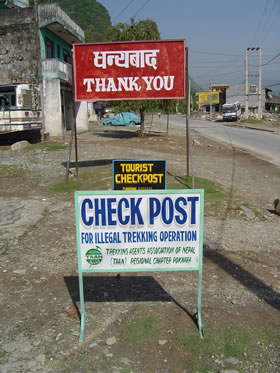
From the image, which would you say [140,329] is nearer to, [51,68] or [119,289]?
[119,289]

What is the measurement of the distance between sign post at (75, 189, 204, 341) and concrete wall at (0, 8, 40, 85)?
2070cm

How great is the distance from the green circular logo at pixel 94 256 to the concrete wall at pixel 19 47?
2073 cm

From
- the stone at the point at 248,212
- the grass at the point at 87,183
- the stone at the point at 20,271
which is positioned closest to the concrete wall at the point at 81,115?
the grass at the point at 87,183

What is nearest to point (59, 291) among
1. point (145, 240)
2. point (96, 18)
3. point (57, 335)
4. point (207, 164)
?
point (57, 335)

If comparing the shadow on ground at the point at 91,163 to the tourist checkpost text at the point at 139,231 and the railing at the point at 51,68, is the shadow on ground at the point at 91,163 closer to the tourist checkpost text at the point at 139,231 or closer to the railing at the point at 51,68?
the tourist checkpost text at the point at 139,231

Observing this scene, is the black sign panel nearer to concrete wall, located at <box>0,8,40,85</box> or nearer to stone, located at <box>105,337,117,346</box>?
stone, located at <box>105,337,117,346</box>

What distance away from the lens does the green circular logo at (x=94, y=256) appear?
11.4ft

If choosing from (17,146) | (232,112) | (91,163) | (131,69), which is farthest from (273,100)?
(131,69)

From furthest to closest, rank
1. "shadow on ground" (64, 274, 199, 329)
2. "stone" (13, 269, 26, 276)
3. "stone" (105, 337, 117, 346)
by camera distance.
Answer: "stone" (13, 269, 26, 276) → "shadow on ground" (64, 274, 199, 329) → "stone" (105, 337, 117, 346)

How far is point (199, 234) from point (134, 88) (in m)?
6.34

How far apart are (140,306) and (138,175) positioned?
1.94 m

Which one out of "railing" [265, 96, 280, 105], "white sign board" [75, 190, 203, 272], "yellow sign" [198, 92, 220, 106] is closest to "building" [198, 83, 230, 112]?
"yellow sign" [198, 92, 220, 106]

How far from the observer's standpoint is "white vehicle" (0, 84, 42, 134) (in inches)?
665

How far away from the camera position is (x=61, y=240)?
585 centimetres
